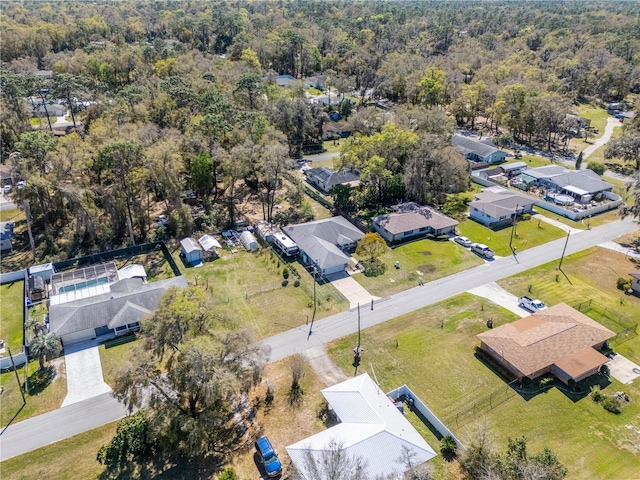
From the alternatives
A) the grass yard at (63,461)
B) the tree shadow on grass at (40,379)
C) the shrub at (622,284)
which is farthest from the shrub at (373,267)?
the tree shadow on grass at (40,379)

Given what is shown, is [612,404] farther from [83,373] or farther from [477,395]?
[83,373]

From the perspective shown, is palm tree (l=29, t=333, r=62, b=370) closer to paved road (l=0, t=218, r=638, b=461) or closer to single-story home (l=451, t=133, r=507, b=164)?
paved road (l=0, t=218, r=638, b=461)

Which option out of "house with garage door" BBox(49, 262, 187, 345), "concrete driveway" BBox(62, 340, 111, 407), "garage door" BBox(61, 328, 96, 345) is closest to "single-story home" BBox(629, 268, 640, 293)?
"house with garage door" BBox(49, 262, 187, 345)

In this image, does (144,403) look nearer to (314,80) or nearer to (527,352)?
(527,352)

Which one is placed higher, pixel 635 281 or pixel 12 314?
pixel 635 281

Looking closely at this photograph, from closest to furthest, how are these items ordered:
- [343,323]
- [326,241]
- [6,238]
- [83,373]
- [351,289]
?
[83,373]
[343,323]
[351,289]
[326,241]
[6,238]

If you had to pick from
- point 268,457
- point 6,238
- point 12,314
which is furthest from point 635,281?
point 6,238
